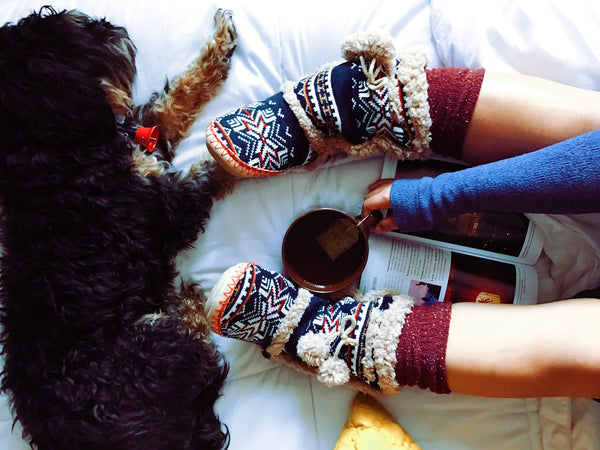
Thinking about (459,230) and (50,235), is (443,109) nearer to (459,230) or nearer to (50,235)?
(459,230)

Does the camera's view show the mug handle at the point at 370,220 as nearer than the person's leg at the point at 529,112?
No

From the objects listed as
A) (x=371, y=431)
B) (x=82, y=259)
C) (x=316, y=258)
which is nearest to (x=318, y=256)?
(x=316, y=258)

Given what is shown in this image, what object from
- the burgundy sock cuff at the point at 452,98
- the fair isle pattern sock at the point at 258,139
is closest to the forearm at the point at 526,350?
the burgundy sock cuff at the point at 452,98

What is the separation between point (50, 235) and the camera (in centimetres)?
93

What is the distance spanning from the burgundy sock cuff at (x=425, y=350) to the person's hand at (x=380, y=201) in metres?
0.19

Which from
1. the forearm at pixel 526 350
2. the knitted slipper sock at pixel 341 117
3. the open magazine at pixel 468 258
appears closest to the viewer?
the forearm at pixel 526 350

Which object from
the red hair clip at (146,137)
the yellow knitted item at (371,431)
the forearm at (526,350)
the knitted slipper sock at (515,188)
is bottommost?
the yellow knitted item at (371,431)

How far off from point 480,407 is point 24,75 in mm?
1085

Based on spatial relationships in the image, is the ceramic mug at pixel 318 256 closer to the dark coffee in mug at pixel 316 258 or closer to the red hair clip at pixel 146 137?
the dark coffee in mug at pixel 316 258

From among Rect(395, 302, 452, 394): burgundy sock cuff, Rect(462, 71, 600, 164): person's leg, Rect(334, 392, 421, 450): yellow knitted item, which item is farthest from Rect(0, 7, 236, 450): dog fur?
Rect(462, 71, 600, 164): person's leg

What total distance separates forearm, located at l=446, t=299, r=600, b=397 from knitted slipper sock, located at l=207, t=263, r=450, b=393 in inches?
1.5

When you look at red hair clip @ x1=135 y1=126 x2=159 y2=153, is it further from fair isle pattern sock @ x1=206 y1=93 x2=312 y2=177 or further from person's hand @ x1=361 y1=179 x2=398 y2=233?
person's hand @ x1=361 y1=179 x2=398 y2=233

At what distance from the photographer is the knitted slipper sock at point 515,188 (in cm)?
91

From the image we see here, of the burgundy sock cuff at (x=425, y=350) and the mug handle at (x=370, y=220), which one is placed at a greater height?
the mug handle at (x=370, y=220)
